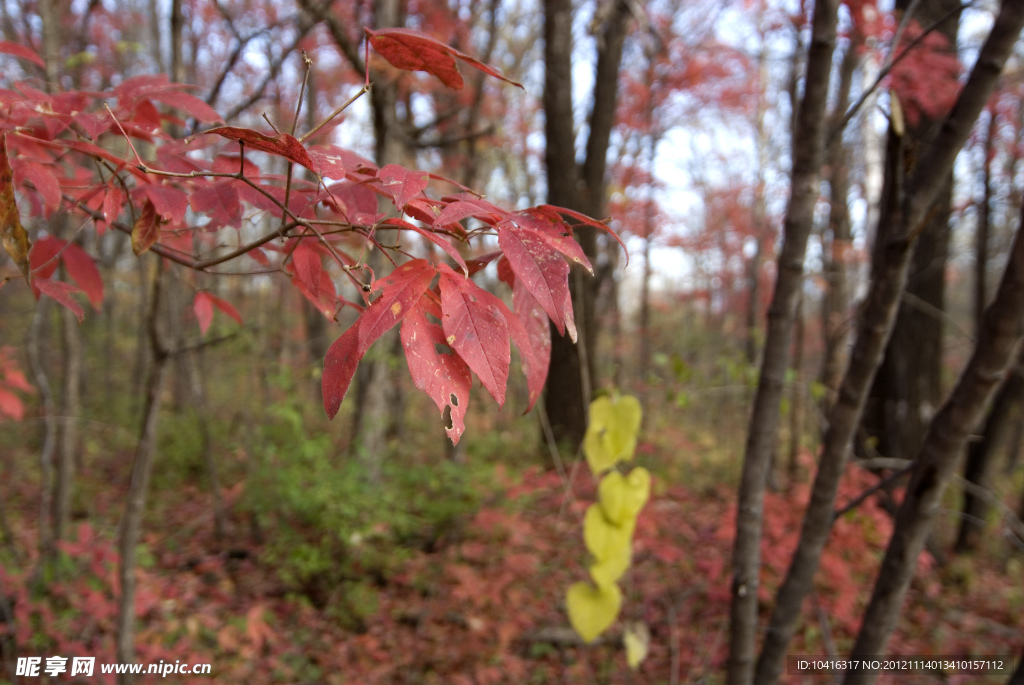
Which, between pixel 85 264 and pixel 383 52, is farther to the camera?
pixel 85 264

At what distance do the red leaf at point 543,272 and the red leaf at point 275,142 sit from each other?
0.90ft

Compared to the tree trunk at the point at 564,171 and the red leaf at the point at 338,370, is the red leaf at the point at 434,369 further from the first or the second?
the tree trunk at the point at 564,171

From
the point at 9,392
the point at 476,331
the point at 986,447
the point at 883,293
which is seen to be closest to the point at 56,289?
the point at 476,331

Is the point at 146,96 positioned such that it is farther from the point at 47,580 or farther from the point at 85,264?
the point at 47,580

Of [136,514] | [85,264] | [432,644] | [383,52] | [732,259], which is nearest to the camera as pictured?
[383,52]

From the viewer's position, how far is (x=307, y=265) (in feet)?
2.90

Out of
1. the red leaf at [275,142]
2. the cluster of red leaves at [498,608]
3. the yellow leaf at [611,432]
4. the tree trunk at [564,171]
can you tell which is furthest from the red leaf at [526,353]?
the tree trunk at [564,171]

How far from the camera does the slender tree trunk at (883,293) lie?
4.19 feet

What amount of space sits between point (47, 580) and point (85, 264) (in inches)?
103

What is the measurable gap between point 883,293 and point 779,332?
272 mm

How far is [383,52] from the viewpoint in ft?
2.45

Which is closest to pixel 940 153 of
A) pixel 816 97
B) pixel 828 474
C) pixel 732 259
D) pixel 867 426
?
pixel 816 97

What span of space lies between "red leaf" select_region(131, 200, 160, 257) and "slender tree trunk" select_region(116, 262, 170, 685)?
1308mm

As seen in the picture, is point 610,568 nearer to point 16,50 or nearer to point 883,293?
point 883,293
